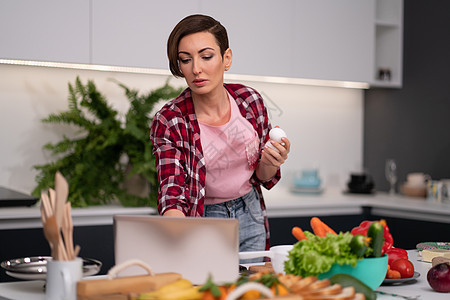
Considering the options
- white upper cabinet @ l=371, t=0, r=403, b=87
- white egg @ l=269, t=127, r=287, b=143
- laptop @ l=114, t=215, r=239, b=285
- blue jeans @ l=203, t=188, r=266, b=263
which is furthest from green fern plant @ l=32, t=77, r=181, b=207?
laptop @ l=114, t=215, r=239, b=285

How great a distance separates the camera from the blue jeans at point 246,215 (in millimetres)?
2172

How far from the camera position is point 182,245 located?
4.39 feet

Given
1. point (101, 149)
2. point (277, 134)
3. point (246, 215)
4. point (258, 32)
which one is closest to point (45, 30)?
point (101, 149)

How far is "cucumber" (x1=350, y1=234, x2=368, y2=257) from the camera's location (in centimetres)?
137

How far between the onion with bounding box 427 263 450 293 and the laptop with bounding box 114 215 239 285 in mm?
504

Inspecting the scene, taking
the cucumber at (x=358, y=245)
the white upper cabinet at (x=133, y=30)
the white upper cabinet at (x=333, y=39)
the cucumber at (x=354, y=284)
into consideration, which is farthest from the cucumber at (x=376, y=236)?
the white upper cabinet at (x=333, y=39)

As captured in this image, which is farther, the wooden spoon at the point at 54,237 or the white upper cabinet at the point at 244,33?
the white upper cabinet at the point at 244,33

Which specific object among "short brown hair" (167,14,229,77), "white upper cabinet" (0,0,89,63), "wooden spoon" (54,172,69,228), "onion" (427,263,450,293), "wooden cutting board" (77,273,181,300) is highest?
"white upper cabinet" (0,0,89,63)

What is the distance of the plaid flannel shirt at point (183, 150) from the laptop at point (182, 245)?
0.44 meters

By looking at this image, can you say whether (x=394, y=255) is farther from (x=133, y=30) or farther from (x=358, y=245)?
(x=133, y=30)

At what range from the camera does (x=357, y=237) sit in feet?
4.50

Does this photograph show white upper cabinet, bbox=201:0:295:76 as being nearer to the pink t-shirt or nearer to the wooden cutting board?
the pink t-shirt

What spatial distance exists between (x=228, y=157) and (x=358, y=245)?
2.78ft

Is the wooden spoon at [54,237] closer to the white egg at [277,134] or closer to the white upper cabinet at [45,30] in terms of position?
the white egg at [277,134]
